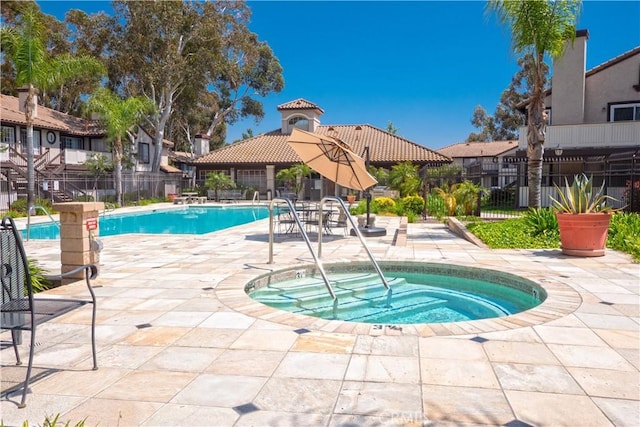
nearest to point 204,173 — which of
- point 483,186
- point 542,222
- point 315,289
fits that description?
point 483,186

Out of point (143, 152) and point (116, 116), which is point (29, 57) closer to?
point (116, 116)

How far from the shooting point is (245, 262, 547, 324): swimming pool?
6.00 meters

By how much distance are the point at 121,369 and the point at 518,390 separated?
289cm

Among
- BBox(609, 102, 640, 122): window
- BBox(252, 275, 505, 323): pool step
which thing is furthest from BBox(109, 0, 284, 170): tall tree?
BBox(252, 275, 505, 323): pool step

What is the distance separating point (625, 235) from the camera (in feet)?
31.9

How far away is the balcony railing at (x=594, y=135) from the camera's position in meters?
18.9

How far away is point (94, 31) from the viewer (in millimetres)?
32344

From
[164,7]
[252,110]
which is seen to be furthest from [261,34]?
[164,7]

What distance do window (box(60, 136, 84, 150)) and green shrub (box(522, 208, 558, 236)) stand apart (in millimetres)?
29031

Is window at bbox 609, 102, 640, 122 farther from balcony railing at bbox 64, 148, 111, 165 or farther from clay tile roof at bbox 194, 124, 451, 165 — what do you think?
balcony railing at bbox 64, 148, 111, 165

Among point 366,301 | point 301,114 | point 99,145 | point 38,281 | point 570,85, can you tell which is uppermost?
point 301,114

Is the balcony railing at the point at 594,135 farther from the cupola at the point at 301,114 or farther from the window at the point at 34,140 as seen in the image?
the window at the point at 34,140

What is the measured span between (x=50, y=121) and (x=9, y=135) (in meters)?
3.37

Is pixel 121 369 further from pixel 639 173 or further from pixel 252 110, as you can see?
pixel 252 110
